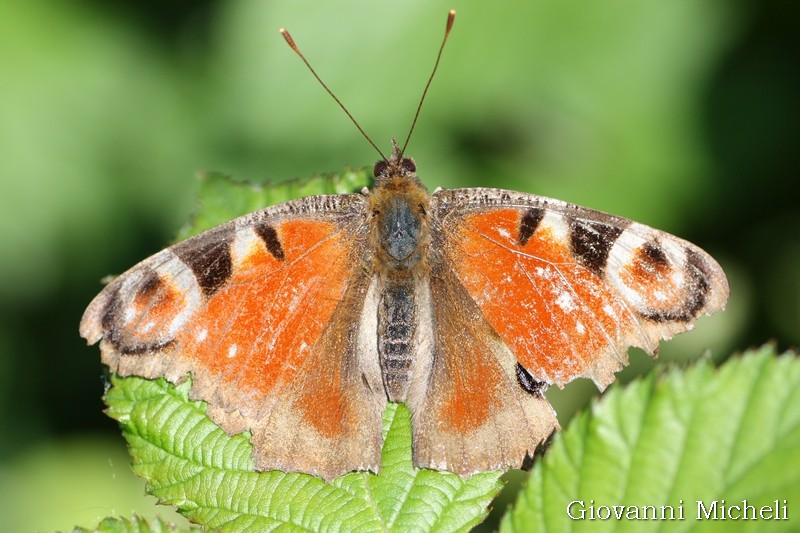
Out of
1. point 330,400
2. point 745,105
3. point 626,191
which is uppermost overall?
point 745,105

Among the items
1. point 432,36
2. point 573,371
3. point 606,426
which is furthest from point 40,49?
point 606,426

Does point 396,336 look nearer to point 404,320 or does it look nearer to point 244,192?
point 404,320

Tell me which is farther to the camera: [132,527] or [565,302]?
[565,302]

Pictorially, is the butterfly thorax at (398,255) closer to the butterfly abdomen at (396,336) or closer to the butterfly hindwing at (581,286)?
the butterfly abdomen at (396,336)

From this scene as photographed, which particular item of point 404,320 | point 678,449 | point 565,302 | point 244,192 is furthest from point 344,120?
point 678,449

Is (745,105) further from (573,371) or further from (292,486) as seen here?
(292,486)

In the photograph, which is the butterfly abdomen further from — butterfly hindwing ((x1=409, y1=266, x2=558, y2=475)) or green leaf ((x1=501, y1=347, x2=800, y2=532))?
green leaf ((x1=501, y1=347, x2=800, y2=532))
